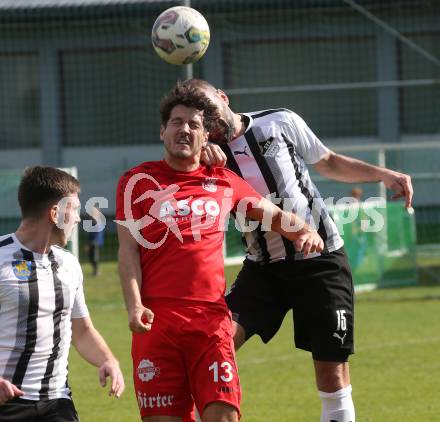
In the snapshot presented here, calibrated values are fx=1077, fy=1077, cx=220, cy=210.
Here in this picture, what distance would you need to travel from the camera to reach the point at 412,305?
14.4 metres

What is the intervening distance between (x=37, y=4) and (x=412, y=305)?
9.60m

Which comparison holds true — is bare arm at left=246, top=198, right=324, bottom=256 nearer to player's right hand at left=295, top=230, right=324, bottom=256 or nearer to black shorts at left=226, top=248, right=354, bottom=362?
player's right hand at left=295, top=230, right=324, bottom=256

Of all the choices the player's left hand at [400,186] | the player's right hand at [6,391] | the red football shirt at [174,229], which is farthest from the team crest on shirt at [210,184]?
the player's right hand at [6,391]

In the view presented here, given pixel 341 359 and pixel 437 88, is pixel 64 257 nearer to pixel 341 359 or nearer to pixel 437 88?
pixel 341 359

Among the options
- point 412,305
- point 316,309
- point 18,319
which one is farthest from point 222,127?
point 412,305

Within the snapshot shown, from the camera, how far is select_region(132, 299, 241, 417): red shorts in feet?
Result: 16.1

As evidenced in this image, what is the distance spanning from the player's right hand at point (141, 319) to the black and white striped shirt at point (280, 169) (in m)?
1.51

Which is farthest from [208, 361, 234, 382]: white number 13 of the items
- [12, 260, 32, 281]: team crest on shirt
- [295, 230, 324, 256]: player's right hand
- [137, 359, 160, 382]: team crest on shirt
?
[12, 260, 32, 281]: team crest on shirt

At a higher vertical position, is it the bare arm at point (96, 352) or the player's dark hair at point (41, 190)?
the player's dark hair at point (41, 190)

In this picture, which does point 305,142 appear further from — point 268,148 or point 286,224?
point 286,224

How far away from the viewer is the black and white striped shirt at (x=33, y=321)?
4445 millimetres

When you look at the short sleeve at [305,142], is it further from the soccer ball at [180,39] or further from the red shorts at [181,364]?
the soccer ball at [180,39]

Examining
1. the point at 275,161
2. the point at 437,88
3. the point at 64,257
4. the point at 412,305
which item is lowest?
the point at 412,305

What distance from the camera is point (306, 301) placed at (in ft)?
19.8
